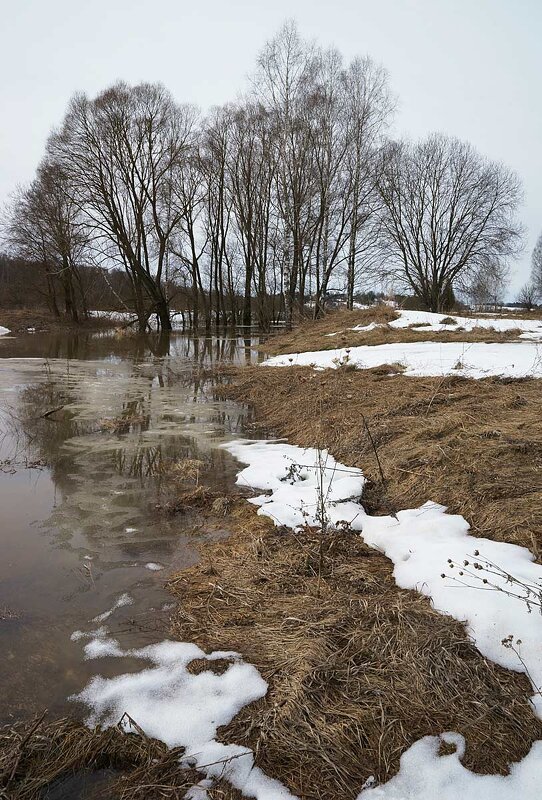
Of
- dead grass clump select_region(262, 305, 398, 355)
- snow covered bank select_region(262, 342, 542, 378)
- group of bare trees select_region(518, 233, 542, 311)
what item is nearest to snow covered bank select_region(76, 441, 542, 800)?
snow covered bank select_region(262, 342, 542, 378)

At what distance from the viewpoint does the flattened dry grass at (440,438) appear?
3.20 meters

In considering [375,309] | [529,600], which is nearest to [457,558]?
[529,600]

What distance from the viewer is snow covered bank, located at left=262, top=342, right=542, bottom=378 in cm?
665

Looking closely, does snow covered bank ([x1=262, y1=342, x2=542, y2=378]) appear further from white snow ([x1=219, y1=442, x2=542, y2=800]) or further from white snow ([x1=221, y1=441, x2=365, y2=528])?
white snow ([x1=219, y1=442, x2=542, y2=800])

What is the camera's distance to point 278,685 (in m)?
2.04

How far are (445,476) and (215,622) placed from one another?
2124mm

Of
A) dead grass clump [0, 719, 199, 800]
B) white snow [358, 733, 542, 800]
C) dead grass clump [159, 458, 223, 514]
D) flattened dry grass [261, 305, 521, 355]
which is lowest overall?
dead grass clump [0, 719, 199, 800]

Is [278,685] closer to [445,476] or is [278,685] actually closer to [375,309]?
[445,476]

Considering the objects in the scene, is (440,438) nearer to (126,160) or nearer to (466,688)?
(466,688)

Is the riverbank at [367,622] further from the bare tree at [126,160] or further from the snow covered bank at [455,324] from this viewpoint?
the bare tree at [126,160]

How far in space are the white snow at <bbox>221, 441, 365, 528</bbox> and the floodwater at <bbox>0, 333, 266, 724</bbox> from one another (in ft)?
1.15

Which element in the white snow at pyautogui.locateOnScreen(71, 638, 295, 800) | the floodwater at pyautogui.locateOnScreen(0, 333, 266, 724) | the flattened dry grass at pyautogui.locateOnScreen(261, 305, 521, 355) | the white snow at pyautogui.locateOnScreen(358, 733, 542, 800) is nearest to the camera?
the white snow at pyautogui.locateOnScreen(358, 733, 542, 800)

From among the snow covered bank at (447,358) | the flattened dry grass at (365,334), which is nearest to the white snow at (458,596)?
the snow covered bank at (447,358)

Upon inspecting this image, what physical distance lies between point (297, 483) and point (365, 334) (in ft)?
28.6
